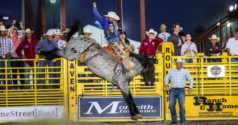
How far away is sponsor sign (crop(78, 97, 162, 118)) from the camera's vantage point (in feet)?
45.2

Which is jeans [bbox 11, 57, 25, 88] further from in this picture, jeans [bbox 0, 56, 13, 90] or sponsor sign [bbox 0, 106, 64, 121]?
sponsor sign [bbox 0, 106, 64, 121]

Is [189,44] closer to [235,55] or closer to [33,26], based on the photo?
[235,55]

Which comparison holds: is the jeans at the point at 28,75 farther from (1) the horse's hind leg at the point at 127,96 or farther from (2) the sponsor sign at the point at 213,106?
(1) the horse's hind leg at the point at 127,96

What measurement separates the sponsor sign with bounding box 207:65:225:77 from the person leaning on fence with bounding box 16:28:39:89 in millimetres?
4505

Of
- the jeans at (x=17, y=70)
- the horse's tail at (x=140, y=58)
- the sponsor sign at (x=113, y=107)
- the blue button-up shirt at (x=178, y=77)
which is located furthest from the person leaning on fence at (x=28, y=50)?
the horse's tail at (x=140, y=58)

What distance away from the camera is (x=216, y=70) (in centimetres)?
1386

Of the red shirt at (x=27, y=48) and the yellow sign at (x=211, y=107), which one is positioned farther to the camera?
the yellow sign at (x=211, y=107)


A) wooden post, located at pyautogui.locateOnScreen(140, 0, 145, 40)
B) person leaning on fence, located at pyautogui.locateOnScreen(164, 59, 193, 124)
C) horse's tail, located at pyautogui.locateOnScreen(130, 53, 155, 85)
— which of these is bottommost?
person leaning on fence, located at pyautogui.locateOnScreen(164, 59, 193, 124)

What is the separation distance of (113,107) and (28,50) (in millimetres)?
2795

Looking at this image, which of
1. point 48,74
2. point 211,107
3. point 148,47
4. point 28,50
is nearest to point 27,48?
point 28,50

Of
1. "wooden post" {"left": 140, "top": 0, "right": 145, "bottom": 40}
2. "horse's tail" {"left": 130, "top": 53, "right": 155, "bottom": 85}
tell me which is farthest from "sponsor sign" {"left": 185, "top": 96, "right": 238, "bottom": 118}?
"horse's tail" {"left": 130, "top": 53, "right": 155, "bottom": 85}

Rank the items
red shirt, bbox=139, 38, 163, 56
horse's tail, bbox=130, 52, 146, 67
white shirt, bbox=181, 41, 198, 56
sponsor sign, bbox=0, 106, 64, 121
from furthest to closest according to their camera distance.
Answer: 1. white shirt, bbox=181, 41, 198, 56
2. sponsor sign, bbox=0, 106, 64, 121
3. red shirt, bbox=139, 38, 163, 56
4. horse's tail, bbox=130, 52, 146, 67

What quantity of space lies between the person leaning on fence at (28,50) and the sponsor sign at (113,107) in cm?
160

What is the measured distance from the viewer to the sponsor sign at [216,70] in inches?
542
